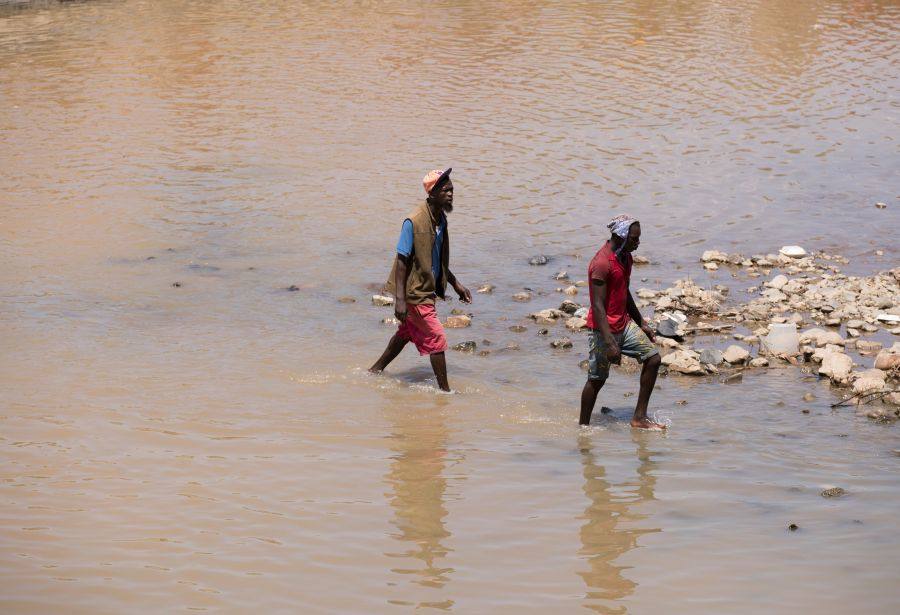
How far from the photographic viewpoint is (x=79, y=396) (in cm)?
711

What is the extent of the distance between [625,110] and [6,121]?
9521 millimetres

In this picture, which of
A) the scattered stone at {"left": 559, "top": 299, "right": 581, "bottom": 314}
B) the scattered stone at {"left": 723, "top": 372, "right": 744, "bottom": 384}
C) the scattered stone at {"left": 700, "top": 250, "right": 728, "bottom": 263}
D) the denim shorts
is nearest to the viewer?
the denim shorts

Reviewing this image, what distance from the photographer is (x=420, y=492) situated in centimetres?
579

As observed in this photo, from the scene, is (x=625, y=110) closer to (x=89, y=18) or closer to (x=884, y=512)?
(x=884, y=512)

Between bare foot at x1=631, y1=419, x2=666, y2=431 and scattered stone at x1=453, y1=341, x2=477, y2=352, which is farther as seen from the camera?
scattered stone at x1=453, y1=341, x2=477, y2=352

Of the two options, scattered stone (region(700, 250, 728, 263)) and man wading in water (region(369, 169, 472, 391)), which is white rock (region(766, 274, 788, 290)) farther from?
man wading in water (region(369, 169, 472, 391))

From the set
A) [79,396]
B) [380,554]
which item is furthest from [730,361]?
[79,396]

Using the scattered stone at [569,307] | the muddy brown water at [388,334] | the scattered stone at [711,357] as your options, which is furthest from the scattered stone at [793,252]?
the scattered stone at [711,357]

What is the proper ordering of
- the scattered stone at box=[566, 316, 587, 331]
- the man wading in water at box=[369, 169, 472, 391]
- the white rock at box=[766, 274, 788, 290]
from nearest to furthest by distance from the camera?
the man wading in water at box=[369, 169, 472, 391] → the scattered stone at box=[566, 316, 587, 331] → the white rock at box=[766, 274, 788, 290]

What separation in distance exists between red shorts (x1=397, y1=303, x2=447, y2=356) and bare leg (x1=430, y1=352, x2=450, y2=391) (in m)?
0.05

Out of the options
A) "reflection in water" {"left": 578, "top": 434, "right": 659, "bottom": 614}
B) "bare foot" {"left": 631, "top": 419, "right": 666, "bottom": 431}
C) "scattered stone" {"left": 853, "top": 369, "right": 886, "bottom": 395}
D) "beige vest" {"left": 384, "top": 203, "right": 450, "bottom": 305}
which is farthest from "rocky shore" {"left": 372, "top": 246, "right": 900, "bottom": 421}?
"reflection in water" {"left": 578, "top": 434, "right": 659, "bottom": 614}

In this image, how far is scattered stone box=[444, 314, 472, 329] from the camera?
356 inches

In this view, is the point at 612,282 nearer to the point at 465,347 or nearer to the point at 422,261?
the point at 422,261

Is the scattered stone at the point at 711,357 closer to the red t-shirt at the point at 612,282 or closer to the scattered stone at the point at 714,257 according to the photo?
the red t-shirt at the point at 612,282
